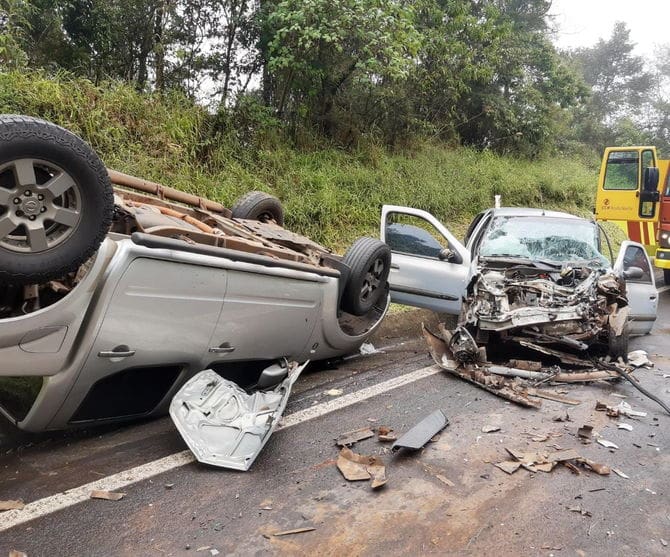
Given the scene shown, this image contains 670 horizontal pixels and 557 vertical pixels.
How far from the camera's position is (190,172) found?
7.82 m

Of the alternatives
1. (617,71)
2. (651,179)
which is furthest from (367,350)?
(617,71)

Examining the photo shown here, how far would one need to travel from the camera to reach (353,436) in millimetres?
3428

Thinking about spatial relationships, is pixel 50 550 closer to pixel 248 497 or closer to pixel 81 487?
pixel 81 487

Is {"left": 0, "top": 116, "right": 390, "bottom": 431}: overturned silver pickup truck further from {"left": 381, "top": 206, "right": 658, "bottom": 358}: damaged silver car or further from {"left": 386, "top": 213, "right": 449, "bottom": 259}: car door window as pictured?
{"left": 386, "top": 213, "right": 449, "bottom": 259}: car door window

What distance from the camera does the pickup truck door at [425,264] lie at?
5793 mm

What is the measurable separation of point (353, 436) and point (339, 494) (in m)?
0.68

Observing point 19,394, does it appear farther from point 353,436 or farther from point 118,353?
point 353,436

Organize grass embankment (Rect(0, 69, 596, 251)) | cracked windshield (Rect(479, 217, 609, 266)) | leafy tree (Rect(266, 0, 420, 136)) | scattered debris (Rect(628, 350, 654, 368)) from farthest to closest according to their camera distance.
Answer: leafy tree (Rect(266, 0, 420, 136))
grass embankment (Rect(0, 69, 596, 251))
cracked windshield (Rect(479, 217, 609, 266))
scattered debris (Rect(628, 350, 654, 368))

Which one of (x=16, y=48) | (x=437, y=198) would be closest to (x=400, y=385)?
(x=16, y=48)

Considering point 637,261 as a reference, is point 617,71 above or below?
above

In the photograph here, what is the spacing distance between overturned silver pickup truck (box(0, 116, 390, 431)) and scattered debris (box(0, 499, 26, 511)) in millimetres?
394

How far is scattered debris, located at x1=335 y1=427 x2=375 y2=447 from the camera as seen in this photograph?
3.33 m

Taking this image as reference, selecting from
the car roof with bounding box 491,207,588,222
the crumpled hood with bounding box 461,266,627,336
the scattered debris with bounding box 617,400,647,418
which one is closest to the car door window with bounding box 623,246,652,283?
the car roof with bounding box 491,207,588,222

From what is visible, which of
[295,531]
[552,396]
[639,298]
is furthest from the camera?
[639,298]
